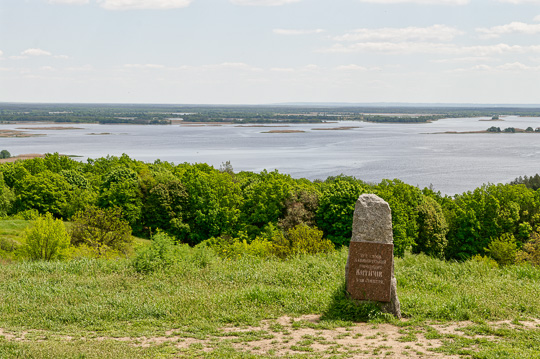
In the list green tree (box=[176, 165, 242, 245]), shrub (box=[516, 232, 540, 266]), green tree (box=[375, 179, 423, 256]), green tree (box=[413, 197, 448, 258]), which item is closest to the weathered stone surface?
shrub (box=[516, 232, 540, 266])

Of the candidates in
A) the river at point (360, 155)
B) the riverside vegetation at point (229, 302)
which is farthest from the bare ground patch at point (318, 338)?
the river at point (360, 155)

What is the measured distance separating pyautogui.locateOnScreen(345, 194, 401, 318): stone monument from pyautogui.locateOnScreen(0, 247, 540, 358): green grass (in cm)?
38

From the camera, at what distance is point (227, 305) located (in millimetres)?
13422

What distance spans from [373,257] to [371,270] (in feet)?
1.16

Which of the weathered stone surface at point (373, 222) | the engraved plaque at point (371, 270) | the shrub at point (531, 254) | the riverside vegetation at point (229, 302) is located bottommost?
the shrub at point (531, 254)

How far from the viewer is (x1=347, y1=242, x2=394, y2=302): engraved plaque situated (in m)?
12.8

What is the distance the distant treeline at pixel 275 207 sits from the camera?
38750 mm

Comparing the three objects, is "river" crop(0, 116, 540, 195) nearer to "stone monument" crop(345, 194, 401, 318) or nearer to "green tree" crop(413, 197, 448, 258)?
"green tree" crop(413, 197, 448, 258)

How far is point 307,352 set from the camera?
33.8 ft

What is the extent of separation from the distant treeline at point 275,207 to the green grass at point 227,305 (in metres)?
19.5

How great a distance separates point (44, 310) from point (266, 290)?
243 inches

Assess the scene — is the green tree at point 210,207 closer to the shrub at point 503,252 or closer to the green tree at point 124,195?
the green tree at point 124,195

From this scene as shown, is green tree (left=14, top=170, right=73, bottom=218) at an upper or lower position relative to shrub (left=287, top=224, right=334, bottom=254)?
lower

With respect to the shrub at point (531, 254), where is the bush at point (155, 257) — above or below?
above
